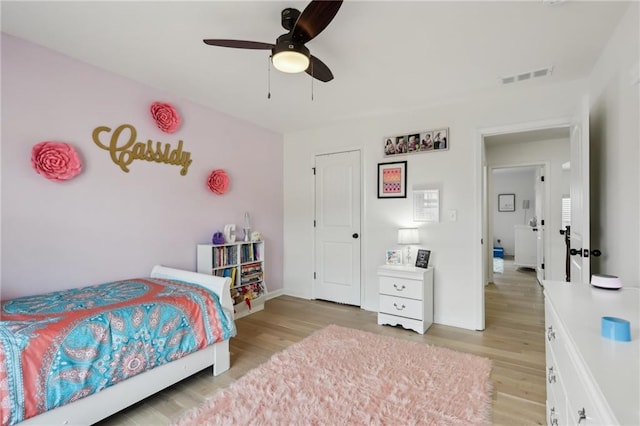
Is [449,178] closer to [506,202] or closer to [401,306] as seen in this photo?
[401,306]

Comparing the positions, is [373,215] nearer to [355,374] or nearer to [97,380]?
[355,374]

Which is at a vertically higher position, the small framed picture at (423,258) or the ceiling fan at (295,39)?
the ceiling fan at (295,39)

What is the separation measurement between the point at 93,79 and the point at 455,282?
386cm

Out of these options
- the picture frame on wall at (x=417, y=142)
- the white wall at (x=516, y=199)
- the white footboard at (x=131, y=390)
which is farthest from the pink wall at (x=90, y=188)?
the white wall at (x=516, y=199)

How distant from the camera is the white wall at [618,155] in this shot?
5.36 ft

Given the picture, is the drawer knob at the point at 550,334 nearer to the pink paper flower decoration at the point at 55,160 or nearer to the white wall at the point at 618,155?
the white wall at the point at 618,155

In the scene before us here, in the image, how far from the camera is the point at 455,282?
323 centimetres

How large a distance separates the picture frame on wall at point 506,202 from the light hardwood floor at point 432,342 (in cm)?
414

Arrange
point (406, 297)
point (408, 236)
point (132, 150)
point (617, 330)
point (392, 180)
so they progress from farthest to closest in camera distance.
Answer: point (392, 180), point (408, 236), point (406, 297), point (132, 150), point (617, 330)

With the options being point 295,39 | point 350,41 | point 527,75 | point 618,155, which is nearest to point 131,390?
point 295,39

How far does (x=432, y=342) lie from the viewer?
2801 mm

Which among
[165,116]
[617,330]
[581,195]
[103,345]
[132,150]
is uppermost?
[165,116]

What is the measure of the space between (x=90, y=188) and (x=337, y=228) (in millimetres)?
2702

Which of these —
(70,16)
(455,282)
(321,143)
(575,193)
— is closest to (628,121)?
(575,193)
